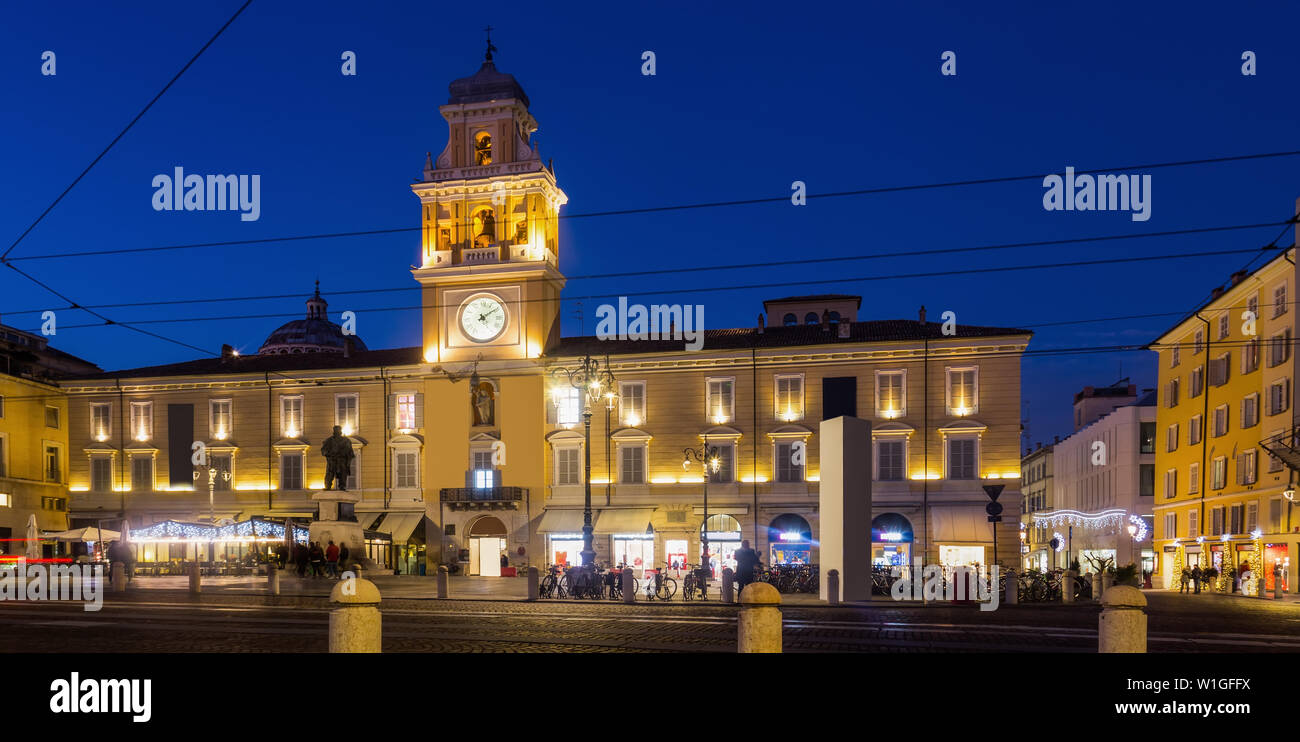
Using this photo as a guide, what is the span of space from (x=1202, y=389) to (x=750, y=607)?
46.0 m

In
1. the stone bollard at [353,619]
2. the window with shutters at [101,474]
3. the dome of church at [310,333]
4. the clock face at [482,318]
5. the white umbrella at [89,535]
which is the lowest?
the white umbrella at [89,535]

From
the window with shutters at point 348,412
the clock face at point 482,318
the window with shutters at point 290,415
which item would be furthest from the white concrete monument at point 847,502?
the window with shutters at point 290,415

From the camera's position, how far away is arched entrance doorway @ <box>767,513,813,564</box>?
43.8 meters

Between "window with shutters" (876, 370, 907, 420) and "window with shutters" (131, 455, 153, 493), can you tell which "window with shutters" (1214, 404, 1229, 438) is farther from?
"window with shutters" (131, 455, 153, 493)

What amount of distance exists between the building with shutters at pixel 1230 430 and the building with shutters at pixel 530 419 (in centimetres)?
920

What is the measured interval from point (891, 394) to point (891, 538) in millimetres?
5924

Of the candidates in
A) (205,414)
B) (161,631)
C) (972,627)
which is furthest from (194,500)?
(972,627)

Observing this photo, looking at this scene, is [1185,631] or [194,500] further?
[194,500]

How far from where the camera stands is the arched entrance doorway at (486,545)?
156 feet

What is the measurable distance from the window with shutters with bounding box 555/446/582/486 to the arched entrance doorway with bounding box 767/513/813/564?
8847 millimetres

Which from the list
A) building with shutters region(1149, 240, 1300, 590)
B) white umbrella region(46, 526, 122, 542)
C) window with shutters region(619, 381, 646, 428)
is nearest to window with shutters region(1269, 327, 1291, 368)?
building with shutters region(1149, 240, 1300, 590)

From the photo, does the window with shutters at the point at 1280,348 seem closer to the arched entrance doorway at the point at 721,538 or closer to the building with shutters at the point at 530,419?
the building with shutters at the point at 530,419
